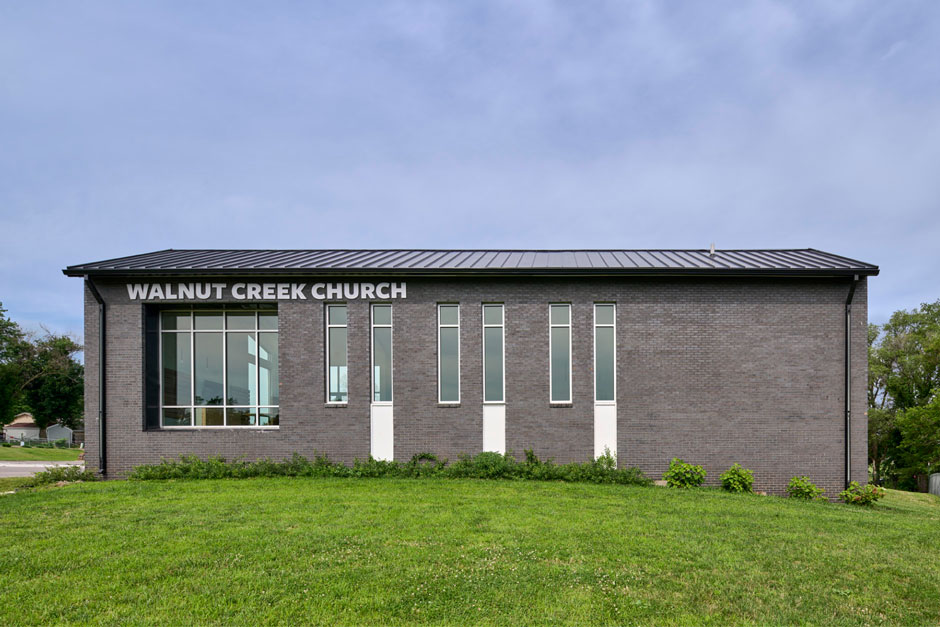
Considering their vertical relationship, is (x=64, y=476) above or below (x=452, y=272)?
below

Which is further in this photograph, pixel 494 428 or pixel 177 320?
pixel 177 320

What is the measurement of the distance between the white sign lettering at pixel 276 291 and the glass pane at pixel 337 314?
31cm

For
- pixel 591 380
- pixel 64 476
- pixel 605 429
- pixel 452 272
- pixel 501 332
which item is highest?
pixel 452 272

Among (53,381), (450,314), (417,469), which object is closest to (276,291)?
(450,314)

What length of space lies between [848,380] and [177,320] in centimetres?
1760

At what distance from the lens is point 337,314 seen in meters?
14.4

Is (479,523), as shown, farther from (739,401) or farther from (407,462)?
(739,401)

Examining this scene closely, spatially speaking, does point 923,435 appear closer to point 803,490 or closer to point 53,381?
point 803,490

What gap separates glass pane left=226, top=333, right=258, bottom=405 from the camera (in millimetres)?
14516

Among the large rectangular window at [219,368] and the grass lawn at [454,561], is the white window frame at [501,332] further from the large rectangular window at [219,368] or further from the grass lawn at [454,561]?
the large rectangular window at [219,368]

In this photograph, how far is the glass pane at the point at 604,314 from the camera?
46.3 ft

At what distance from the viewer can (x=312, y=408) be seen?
13984mm

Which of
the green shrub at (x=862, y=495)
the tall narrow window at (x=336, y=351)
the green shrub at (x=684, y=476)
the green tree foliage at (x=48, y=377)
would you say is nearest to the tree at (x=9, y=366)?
the green tree foliage at (x=48, y=377)

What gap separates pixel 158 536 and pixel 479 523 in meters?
4.71
